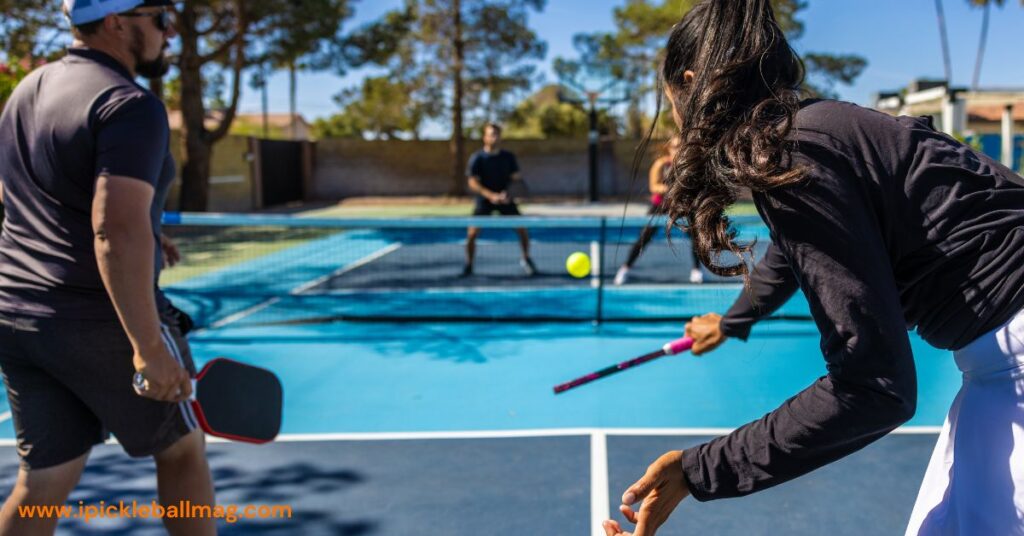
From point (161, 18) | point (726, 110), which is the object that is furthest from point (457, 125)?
point (726, 110)

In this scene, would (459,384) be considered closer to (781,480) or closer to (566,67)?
(781,480)

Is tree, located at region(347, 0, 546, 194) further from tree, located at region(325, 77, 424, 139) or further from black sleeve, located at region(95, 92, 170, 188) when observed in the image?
black sleeve, located at region(95, 92, 170, 188)

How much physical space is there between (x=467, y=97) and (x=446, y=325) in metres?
26.7

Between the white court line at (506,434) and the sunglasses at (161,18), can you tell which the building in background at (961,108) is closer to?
the white court line at (506,434)

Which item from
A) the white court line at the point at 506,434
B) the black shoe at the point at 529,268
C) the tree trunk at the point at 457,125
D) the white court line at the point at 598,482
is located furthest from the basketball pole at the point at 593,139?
the white court line at the point at 598,482

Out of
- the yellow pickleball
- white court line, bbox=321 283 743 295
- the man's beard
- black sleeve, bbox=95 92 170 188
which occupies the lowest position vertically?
white court line, bbox=321 283 743 295

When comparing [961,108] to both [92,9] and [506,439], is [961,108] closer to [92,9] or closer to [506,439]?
[506,439]

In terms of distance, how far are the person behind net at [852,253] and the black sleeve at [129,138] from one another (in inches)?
55.8

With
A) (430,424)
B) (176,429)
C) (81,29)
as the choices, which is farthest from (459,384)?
(81,29)

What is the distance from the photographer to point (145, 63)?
2410mm

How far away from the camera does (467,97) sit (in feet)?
108

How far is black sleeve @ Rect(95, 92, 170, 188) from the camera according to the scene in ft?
6.82

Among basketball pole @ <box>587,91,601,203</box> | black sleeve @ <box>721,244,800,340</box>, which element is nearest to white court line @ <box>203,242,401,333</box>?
black sleeve @ <box>721,244,800,340</box>

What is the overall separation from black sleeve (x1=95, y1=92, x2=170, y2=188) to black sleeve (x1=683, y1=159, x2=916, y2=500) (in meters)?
1.59
